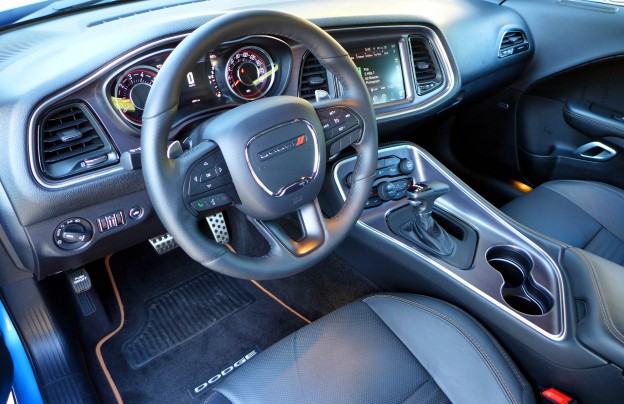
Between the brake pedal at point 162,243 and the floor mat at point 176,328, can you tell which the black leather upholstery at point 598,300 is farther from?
the brake pedal at point 162,243

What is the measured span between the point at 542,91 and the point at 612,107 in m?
0.29

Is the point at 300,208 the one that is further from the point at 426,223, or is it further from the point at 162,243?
the point at 162,243

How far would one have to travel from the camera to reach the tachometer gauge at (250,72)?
1.27 metres

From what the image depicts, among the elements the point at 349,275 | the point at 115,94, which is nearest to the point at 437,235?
the point at 349,275

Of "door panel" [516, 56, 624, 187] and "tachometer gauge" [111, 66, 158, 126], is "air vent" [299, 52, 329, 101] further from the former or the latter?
"door panel" [516, 56, 624, 187]

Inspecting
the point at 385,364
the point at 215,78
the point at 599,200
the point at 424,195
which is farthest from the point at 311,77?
the point at 599,200

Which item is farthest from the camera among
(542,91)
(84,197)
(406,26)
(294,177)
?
(542,91)

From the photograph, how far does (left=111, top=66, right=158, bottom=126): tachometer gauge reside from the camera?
1147 mm

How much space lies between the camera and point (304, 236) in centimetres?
113

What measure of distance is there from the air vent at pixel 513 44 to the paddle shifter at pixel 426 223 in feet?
2.98

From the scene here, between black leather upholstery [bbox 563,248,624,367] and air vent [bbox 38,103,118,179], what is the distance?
1.19 meters

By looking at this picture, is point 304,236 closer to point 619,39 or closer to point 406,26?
point 406,26

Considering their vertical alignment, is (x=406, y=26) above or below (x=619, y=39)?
above

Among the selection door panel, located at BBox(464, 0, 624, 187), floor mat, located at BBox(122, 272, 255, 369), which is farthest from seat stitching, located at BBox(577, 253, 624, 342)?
floor mat, located at BBox(122, 272, 255, 369)
